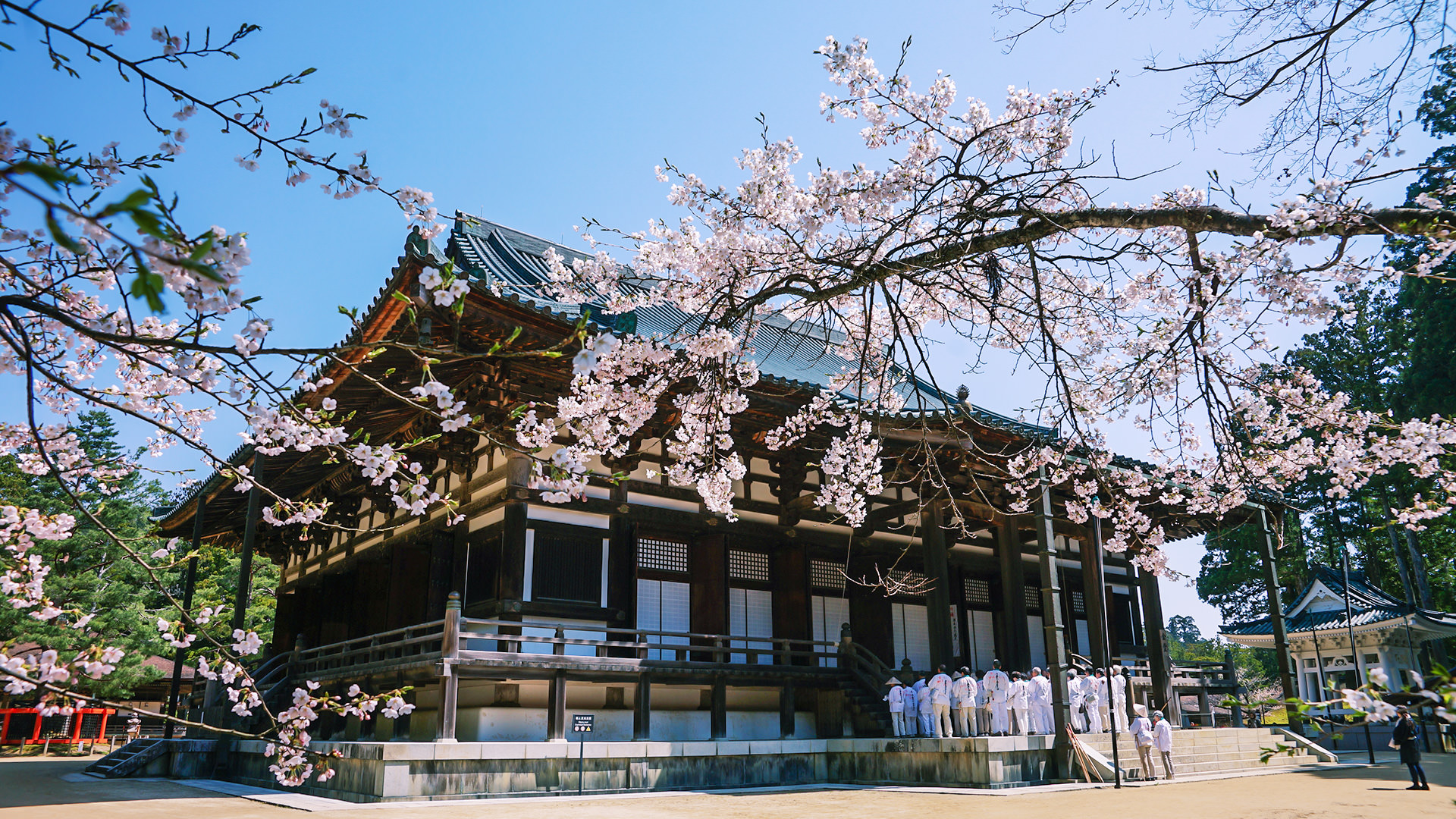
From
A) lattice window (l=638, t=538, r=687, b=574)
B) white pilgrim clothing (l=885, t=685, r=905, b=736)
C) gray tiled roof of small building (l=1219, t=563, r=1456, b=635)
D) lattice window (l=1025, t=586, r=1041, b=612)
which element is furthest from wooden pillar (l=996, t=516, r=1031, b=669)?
gray tiled roof of small building (l=1219, t=563, r=1456, b=635)

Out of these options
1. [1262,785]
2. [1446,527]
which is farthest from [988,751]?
[1446,527]

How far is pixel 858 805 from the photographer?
9.32 m

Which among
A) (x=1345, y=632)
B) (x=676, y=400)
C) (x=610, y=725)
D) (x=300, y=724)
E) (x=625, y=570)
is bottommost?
(x=610, y=725)

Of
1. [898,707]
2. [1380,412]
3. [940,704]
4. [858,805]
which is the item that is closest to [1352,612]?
[1380,412]

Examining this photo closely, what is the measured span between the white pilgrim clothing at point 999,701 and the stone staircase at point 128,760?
12669mm

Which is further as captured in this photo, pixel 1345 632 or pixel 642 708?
pixel 1345 632

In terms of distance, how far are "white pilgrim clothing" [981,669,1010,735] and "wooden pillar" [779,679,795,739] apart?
9.40 ft

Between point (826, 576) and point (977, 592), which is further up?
point (826, 576)

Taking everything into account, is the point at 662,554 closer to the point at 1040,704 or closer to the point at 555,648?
the point at 555,648

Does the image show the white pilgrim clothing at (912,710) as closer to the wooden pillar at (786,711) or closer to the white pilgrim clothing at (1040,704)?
the wooden pillar at (786,711)

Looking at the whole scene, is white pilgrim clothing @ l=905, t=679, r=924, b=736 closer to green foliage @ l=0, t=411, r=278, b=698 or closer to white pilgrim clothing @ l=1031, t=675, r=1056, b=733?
white pilgrim clothing @ l=1031, t=675, r=1056, b=733

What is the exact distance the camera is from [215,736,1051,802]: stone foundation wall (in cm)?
968

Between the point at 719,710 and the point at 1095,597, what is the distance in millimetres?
6133

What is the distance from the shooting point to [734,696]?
44.1 ft
